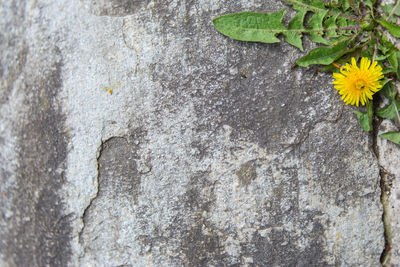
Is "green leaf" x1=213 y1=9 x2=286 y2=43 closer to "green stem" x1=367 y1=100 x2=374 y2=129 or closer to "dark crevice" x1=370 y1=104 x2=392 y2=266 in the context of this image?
"green stem" x1=367 y1=100 x2=374 y2=129

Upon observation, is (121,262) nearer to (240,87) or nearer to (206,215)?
(206,215)

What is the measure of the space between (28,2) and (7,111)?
62 centimetres

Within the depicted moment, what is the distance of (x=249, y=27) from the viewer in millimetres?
1567

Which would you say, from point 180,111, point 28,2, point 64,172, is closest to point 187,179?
point 180,111

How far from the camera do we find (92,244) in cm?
170

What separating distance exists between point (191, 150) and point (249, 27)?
63 cm

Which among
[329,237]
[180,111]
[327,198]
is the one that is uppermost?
[180,111]

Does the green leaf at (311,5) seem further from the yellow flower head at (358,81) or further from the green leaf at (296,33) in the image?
the yellow flower head at (358,81)

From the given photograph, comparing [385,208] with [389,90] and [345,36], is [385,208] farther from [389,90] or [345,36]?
[345,36]

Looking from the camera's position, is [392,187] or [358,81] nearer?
[358,81]

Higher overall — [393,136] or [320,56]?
[320,56]

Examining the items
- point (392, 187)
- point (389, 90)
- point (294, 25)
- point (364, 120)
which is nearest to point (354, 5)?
point (294, 25)

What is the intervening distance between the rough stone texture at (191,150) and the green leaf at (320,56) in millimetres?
61

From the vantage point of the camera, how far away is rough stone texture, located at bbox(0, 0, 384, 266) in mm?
1562
